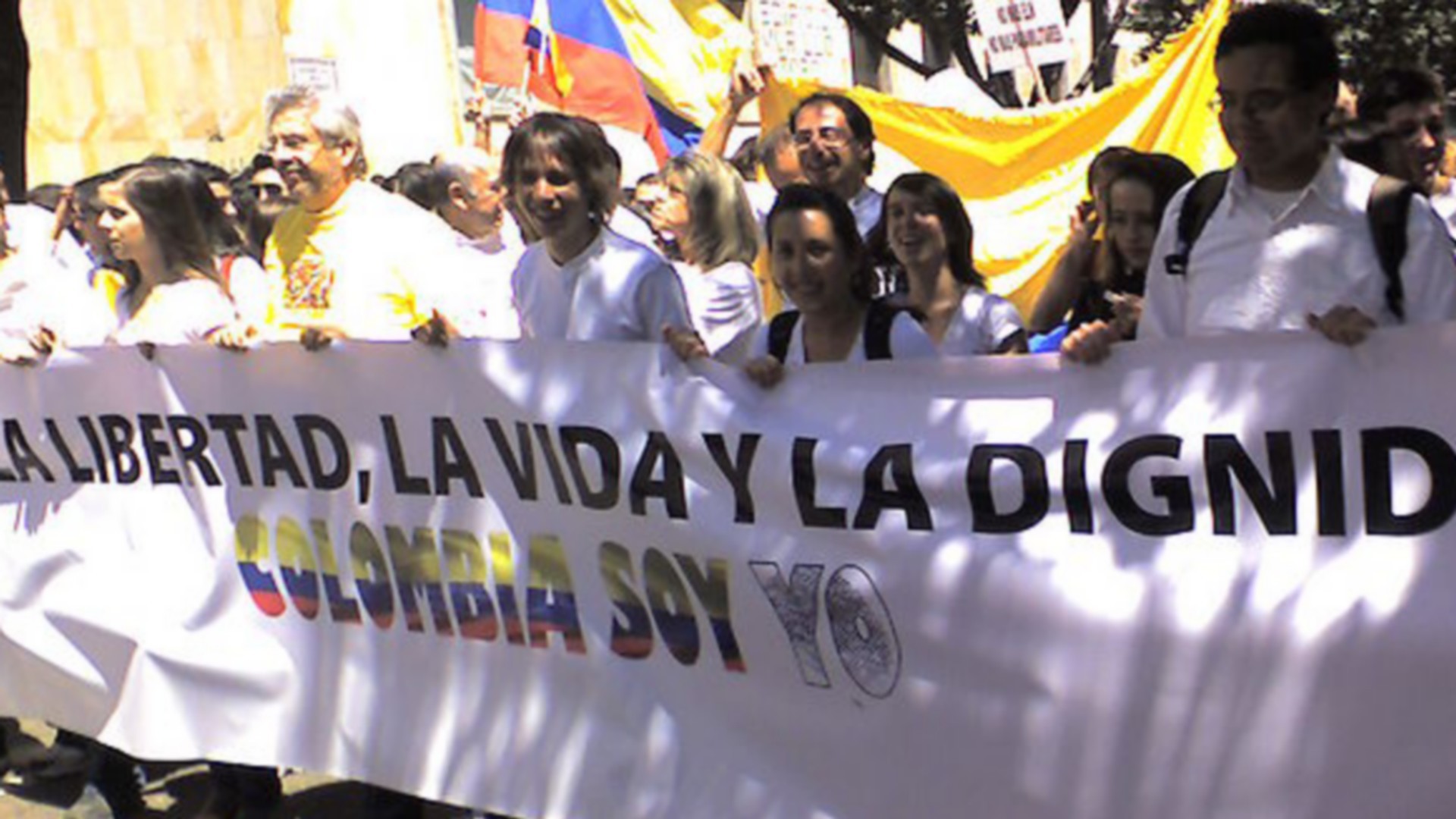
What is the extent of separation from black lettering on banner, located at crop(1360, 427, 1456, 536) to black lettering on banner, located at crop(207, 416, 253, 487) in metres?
2.79

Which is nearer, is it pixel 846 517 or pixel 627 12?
pixel 846 517

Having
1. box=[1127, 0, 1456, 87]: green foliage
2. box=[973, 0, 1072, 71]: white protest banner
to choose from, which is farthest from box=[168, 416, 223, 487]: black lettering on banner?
box=[1127, 0, 1456, 87]: green foliage

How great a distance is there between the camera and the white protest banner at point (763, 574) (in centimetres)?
309

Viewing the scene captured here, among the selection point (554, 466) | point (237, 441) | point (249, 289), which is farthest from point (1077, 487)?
point (249, 289)

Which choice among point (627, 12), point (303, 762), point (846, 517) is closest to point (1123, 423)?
point (846, 517)

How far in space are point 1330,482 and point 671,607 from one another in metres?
1.41

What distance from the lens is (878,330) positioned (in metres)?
3.89

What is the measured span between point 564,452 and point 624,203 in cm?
338

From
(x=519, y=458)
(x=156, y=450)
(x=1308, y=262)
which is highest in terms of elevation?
(x=1308, y=262)

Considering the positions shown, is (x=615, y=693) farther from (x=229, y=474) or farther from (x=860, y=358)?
(x=229, y=474)

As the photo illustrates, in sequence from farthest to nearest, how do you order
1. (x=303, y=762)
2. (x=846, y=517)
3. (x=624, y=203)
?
(x=624, y=203)
(x=303, y=762)
(x=846, y=517)

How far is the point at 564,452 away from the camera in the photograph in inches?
158

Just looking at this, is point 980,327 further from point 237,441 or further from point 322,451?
point 237,441

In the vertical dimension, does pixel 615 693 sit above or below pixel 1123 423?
below
